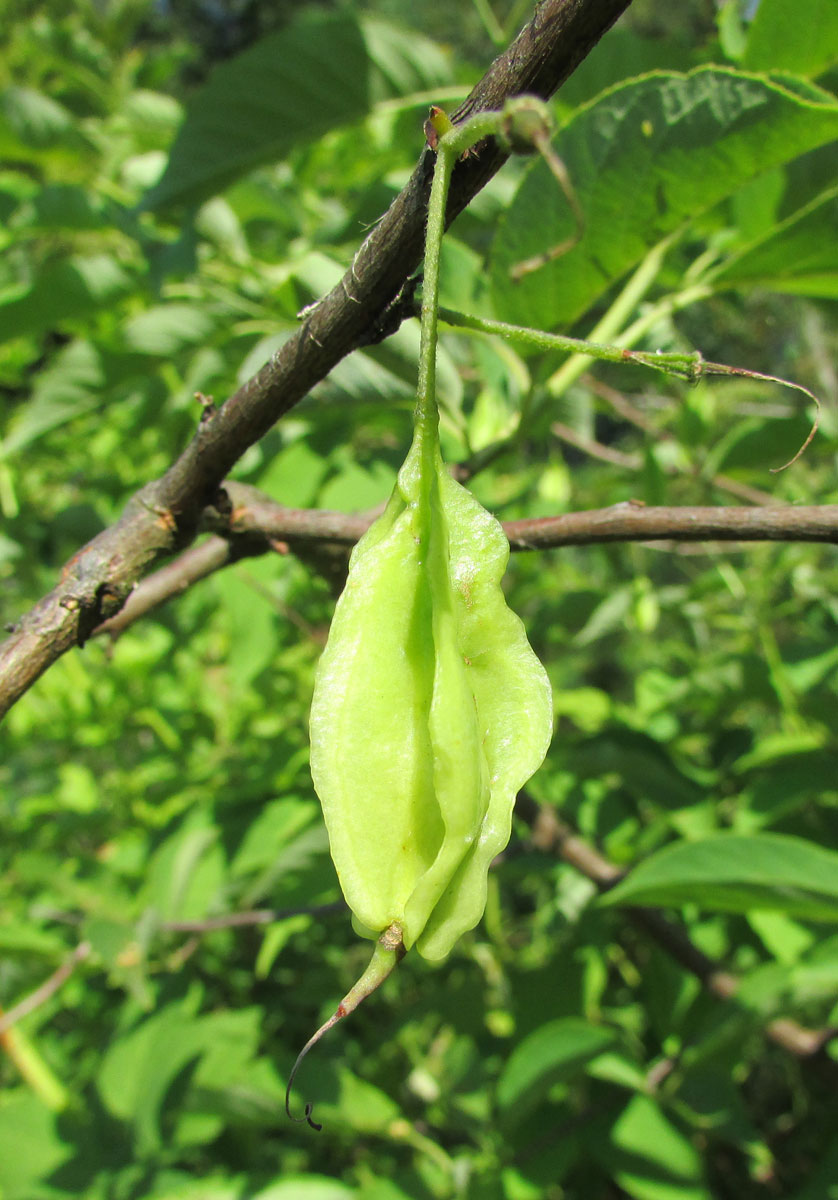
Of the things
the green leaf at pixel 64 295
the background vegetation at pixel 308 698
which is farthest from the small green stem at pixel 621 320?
the green leaf at pixel 64 295

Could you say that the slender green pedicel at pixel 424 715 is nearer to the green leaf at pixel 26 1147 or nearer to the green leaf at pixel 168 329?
the green leaf at pixel 168 329

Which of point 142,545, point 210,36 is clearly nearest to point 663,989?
point 142,545

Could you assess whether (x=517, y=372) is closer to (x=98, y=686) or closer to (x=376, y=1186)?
(x=376, y=1186)

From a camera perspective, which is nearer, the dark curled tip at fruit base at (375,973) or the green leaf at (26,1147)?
the dark curled tip at fruit base at (375,973)

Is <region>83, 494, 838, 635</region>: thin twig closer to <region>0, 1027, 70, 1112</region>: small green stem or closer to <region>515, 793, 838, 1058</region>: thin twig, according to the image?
<region>515, 793, 838, 1058</region>: thin twig

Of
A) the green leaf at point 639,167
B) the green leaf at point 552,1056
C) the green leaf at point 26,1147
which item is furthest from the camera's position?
the green leaf at point 26,1147

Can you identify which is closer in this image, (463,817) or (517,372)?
(463,817)
